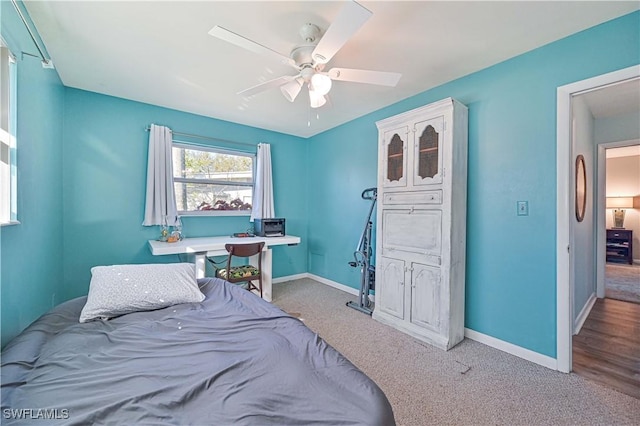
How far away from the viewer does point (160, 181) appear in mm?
3301

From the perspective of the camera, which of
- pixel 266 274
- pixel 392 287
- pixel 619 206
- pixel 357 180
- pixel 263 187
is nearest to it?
pixel 392 287

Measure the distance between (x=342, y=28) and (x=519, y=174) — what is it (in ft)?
6.31

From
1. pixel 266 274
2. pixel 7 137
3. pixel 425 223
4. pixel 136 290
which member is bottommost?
pixel 266 274

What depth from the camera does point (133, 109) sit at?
10.6 feet

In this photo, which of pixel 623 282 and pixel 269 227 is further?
pixel 623 282

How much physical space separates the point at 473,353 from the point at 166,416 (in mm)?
2418

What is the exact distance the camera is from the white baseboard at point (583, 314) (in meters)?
2.72

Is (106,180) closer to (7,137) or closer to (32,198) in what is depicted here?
(32,198)

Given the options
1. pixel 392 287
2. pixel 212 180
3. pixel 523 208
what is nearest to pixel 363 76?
pixel 523 208

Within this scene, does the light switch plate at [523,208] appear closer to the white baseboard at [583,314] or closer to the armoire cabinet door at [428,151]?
the armoire cabinet door at [428,151]

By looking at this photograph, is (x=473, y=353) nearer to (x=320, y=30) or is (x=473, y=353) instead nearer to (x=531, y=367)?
(x=531, y=367)

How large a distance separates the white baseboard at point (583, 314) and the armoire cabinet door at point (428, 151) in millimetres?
2149

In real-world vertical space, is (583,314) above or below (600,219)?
below

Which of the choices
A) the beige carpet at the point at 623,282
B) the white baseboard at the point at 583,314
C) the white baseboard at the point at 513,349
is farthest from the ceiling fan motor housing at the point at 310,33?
the beige carpet at the point at 623,282
